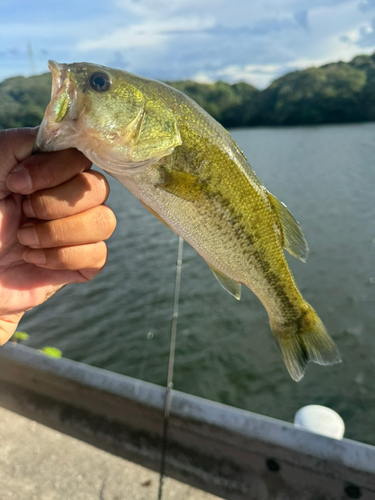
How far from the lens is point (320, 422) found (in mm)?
3309

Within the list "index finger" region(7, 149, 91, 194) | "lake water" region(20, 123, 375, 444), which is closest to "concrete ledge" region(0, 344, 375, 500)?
"index finger" region(7, 149, 91, 194)

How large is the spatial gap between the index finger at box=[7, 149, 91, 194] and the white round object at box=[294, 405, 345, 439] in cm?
277

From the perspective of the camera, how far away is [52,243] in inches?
67.4

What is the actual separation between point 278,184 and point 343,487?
17.5m

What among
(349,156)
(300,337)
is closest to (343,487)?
(300,337)

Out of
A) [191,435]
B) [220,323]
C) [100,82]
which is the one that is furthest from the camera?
[220,323]

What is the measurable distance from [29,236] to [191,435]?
2038mm

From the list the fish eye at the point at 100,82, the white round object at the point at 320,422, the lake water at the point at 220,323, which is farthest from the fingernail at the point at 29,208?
the lake water at the point at 220,323

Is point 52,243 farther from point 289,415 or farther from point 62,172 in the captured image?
point 289,415

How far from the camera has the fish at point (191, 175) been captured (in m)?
1.42

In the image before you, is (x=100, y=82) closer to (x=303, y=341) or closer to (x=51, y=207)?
(x=51, y=207)

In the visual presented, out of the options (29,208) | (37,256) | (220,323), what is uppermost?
(29,208)

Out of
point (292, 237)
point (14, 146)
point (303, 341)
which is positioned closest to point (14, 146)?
point (14, 146)

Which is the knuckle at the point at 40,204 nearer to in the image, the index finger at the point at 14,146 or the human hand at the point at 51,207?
the human hand at the point at 51,207
